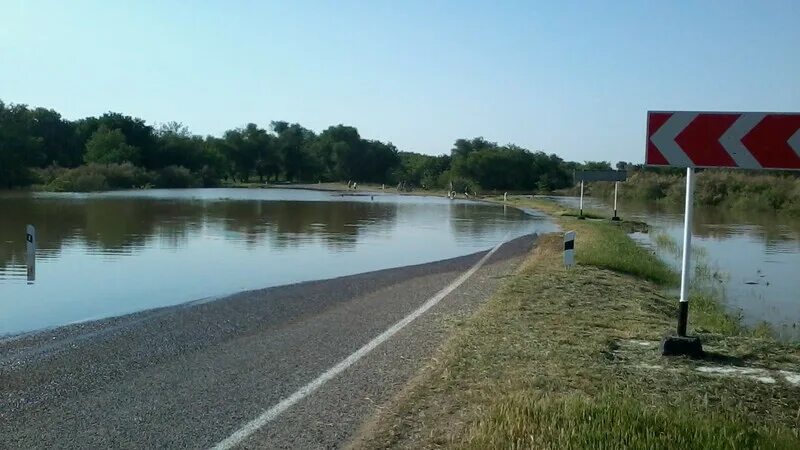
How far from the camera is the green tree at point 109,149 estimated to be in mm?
102062

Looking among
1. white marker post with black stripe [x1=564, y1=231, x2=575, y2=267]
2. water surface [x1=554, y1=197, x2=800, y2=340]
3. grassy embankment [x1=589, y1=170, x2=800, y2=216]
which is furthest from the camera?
grassy embankment [x1=589, y1=170, x2=800, y2=216]

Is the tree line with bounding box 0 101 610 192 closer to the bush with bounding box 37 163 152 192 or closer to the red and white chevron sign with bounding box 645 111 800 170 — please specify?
the bush with bounding box 37 163 152 192

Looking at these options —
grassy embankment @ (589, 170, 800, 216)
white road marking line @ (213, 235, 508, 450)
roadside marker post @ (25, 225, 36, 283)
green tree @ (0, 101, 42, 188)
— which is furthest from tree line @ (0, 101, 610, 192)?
white road marking line @ (213, 235, 508, 450)

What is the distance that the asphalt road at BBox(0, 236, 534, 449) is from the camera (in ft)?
19.7

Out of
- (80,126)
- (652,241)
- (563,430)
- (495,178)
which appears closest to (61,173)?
(80,126)

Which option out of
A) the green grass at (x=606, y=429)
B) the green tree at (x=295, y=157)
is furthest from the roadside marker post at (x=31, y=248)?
the green tree at (x=295, y=157)

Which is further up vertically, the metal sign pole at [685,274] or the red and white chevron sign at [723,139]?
the red and white chevron sign at [723,139]

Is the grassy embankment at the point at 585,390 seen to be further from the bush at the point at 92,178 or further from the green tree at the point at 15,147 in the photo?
the bush at the point at 92,178

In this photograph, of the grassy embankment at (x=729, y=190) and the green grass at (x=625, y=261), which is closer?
the green grass at (x=625, y=261)

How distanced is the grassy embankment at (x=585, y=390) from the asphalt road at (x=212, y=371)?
1.75ft

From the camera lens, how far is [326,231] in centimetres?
3089

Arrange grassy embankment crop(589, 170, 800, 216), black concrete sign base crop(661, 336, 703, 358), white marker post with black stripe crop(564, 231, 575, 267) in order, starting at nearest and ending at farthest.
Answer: black concrete sign base crop(661, 336, 703, 358) < white marker post with black stripe crop(564, 231, 575, 267) < grassy embankment crop(589, 170, 800, 216)

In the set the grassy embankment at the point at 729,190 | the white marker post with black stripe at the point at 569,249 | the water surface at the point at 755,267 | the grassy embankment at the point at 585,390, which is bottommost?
the water surface at the point at 755,267

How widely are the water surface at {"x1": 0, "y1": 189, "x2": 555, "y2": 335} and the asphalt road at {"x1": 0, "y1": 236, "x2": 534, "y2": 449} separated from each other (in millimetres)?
2066
